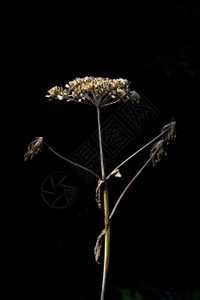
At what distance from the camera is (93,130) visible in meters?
3.42

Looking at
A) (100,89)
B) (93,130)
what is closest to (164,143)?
(100,89)

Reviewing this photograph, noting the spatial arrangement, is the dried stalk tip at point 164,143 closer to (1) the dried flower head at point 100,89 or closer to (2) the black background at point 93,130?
(1) the dried flower head at point 100,89

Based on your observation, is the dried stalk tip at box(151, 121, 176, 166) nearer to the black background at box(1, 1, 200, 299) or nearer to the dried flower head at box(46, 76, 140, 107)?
the dried flower head at box(46, 76, 140, 107)

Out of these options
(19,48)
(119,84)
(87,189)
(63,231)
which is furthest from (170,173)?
(119,84)

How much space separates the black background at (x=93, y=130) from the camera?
129 inches

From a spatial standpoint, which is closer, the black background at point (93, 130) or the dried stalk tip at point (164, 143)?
the dried stalk tip at point (164, 143)

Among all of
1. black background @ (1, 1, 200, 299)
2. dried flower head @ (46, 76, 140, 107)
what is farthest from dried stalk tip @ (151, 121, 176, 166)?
black background @ (1, 1, 200, 299)

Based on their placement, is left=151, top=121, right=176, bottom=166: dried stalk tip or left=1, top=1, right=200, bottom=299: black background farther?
left=1, top=1, right=200, bottom=299: black background

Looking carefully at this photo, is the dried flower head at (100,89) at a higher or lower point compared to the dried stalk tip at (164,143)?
higher

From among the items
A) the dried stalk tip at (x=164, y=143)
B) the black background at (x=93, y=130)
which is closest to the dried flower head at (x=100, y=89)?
the dried stalk tip at (x=164, y=143)

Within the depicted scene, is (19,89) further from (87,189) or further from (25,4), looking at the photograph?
(87,189)

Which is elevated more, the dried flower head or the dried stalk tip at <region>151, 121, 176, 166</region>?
the dried flower head

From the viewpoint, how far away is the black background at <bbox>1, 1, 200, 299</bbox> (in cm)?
328

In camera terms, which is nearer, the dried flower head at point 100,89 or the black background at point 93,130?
the dried flower head at point 100,89
